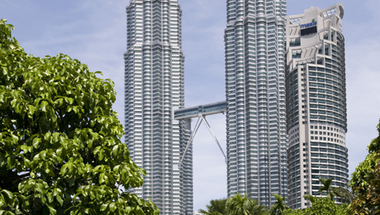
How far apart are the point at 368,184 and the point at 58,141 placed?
11.7 metres

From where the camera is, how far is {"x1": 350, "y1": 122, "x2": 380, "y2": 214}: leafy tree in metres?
19.6

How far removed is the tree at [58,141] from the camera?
1658 cm

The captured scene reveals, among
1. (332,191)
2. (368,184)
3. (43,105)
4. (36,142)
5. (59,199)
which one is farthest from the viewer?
(332,191)

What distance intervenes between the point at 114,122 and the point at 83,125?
1.02m

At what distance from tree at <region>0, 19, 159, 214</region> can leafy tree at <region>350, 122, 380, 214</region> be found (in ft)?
25.0

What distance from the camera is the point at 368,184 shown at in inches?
847

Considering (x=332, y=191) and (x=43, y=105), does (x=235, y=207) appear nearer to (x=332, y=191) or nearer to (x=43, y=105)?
(x=332, y=191)

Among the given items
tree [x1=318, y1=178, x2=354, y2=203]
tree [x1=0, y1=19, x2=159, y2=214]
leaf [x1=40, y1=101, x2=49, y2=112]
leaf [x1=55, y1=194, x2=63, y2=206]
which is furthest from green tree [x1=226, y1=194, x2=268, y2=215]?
leaf [x1=40, y1=101, x2=49, y2=112]

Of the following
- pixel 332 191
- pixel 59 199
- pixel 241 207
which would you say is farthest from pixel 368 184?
pixel 332 191

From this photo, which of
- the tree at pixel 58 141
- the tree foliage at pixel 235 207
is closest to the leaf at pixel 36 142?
the tree at pixel 58 141

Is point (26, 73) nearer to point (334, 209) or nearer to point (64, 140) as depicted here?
point (64, 140)

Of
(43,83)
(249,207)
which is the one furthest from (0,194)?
(249,207)

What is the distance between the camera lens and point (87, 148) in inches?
720

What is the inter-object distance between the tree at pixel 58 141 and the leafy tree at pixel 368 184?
7.63 metres
